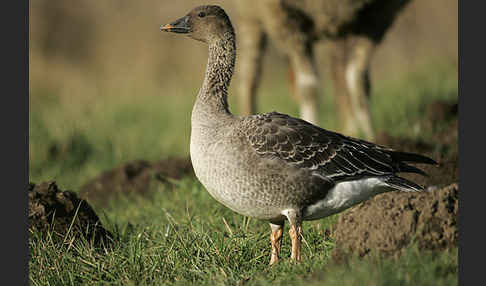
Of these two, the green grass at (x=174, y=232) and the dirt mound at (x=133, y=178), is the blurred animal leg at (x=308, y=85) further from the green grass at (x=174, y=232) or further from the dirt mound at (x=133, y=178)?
the dirt mound at (x=133, y=178)

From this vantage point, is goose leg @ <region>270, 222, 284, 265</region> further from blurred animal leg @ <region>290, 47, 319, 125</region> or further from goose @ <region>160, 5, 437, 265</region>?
blurred animal leg @ <region>290, 47, 319, 125</region>

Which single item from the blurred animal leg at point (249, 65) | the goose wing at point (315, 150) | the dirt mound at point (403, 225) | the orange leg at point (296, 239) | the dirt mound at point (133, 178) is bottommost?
the dirt mound at point (133, 178)

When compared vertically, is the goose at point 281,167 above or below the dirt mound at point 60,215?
above

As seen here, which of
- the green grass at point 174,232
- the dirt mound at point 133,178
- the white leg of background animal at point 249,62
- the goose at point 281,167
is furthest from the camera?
the white leg of background animal at point 249,62

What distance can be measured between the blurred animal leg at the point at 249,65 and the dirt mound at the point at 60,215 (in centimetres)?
507

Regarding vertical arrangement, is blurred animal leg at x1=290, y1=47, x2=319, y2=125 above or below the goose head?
below

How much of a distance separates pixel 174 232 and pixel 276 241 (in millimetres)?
837

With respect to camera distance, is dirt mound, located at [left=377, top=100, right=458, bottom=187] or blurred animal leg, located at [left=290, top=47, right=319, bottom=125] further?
blurred animal leg, located at [left=290, top=47, right=319, bottom=125]

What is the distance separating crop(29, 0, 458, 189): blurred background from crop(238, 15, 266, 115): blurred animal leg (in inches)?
32.1

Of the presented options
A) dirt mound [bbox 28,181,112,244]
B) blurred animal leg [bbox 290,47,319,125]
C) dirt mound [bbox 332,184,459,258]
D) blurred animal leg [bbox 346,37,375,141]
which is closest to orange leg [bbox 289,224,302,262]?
dirt mound [bbox 332,184,459,258]

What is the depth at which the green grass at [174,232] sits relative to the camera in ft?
11.0

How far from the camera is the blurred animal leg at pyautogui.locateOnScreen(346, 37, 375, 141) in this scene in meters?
8.02

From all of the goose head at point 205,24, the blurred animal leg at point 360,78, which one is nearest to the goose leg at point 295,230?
the goose head at point 205,24

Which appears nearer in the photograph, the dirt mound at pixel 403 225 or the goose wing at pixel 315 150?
the dirt mound at pixel 403 225
